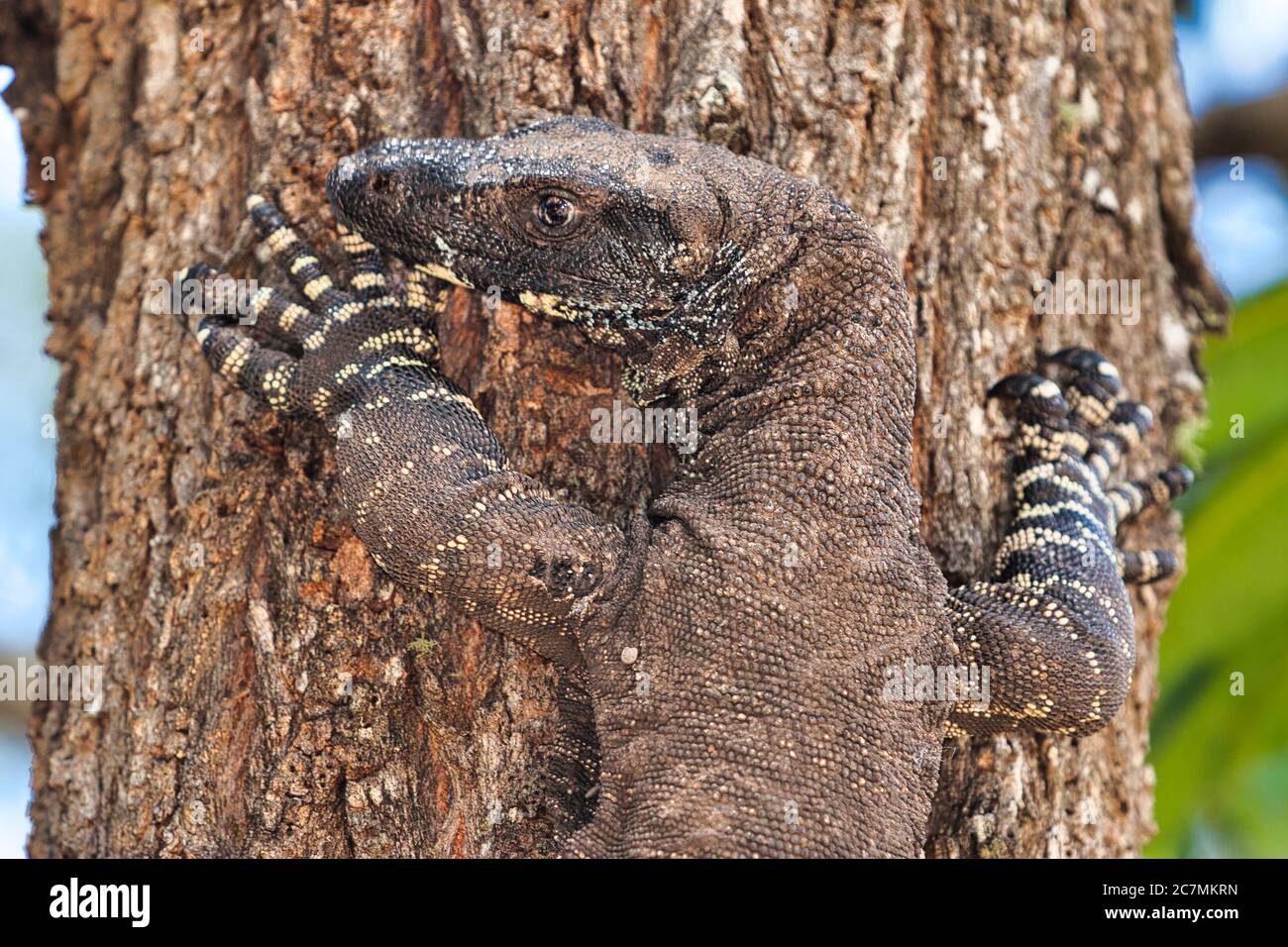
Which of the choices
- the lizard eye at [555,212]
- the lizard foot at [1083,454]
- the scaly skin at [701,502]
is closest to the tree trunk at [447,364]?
the lizard foot at [1083,454]

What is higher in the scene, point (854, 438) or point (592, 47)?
point (592, 47)

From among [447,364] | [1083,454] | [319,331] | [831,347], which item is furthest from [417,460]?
[1083,454]

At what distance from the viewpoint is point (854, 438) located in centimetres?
414

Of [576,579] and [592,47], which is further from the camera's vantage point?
[592,47]

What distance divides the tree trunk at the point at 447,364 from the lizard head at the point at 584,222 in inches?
11.4

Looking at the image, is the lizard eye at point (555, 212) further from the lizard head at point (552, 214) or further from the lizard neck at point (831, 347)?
Result: the lizard neck at point (831, 347)

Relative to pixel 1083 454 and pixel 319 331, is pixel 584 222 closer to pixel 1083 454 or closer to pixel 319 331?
pixel 319 331

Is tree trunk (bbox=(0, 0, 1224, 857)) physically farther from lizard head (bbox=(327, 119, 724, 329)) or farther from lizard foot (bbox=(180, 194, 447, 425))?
lizard head (bbox=(327, 119, 724, 329))

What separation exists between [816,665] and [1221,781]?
211 inches

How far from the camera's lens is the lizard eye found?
4.17 m

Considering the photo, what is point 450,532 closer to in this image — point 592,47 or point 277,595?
point 277,595

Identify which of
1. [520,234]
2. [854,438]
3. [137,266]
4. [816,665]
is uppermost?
[137,266]
